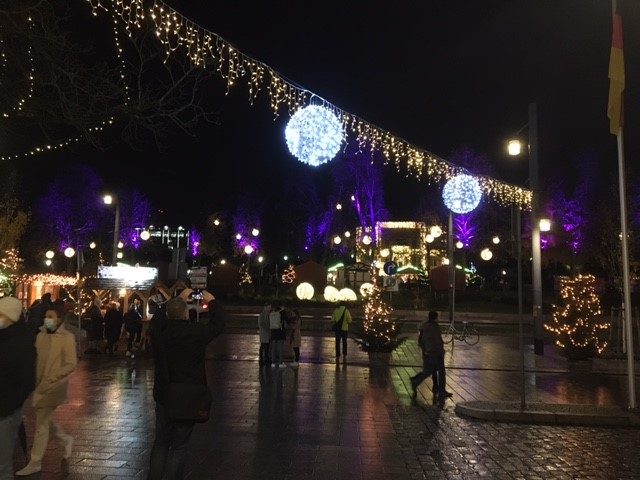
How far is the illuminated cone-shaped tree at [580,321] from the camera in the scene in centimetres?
1683

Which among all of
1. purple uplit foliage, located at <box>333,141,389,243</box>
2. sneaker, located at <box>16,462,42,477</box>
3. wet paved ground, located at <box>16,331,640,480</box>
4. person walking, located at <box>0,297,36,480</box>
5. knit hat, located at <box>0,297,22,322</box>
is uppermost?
purple uplit foliage, located at <box>333,141,389,243</box>

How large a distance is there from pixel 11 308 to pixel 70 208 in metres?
55.6

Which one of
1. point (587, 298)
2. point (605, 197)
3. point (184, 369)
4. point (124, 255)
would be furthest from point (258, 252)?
point (184, 369)

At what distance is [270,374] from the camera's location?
1387cm

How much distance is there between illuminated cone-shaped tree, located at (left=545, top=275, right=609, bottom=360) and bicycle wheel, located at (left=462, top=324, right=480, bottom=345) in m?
5.42

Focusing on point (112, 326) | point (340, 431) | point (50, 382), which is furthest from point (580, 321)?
point (50, 382)

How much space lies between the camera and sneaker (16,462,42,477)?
5961 millimetres

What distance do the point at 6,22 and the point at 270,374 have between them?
9.14m

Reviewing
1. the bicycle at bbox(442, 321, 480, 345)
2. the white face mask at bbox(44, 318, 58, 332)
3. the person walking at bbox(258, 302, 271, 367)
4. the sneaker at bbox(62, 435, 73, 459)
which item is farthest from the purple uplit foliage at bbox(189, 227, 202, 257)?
the sneaker at bbox(62, 435, 73, 459)

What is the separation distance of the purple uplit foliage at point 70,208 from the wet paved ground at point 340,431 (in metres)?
44.5

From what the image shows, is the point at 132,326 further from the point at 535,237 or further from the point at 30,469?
the point at 535,237

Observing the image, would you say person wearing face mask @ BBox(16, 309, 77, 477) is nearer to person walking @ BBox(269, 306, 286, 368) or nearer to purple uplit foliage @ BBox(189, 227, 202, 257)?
person walking @ BBox(269, 306, 286, 368)

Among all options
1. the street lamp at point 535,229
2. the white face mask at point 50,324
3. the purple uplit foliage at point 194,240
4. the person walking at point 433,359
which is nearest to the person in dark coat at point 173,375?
the white face mask at point 50,324

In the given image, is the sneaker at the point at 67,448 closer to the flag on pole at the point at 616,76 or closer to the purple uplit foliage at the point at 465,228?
the flag on pole at the point at 616,76
